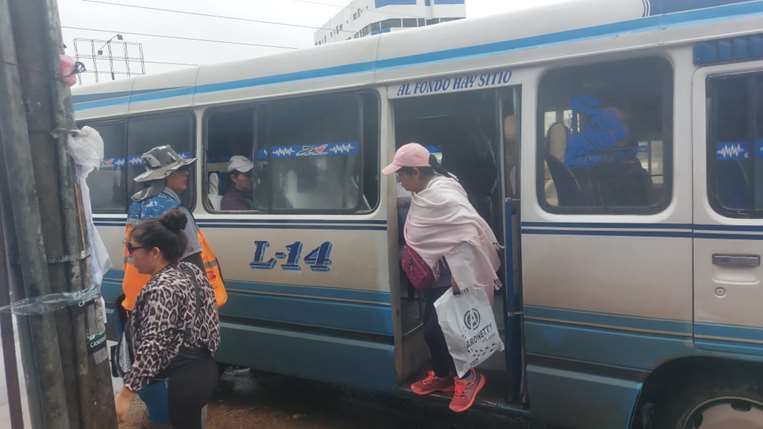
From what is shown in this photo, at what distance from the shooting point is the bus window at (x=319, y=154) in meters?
4.00

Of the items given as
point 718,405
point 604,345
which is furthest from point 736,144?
point 718,405

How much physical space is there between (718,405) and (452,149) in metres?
2.46

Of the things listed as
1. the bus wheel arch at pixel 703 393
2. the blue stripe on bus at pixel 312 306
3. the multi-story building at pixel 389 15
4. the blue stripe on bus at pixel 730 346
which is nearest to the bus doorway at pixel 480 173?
the blue stripe on bus at pixel 312 306

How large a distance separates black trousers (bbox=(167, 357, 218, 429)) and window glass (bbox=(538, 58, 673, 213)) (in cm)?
203

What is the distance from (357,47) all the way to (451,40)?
685 mm

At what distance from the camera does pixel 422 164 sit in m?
3.64

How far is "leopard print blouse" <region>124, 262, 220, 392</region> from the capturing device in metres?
2.82

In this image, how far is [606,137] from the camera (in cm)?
321

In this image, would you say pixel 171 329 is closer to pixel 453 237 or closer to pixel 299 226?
pixel 299 226

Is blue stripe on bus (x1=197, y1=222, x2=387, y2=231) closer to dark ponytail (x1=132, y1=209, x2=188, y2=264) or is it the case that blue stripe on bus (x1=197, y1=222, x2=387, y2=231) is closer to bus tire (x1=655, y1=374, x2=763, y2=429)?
dark ponytail (x1=132, y1=209, x2=188, y2=264)

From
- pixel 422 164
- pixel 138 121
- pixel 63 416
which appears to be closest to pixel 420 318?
pixel 422 164

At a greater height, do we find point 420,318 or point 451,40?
point 451,40

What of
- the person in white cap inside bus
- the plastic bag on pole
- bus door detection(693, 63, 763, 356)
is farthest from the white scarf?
the plastic bag on pole

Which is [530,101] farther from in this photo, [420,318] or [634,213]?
[420,318]
